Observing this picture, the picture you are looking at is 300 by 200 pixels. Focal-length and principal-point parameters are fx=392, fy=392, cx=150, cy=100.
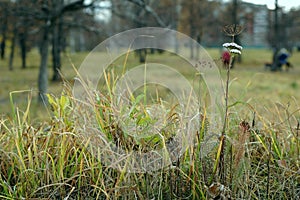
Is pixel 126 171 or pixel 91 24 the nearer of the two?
pixel 126 171

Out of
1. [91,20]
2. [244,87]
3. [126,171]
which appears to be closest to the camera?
[126,171]

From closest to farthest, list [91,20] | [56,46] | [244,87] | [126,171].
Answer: [126,171] → [244,87] → [91,20] → [56,46]

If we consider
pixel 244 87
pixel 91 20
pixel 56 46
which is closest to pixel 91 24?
pixel 91 20

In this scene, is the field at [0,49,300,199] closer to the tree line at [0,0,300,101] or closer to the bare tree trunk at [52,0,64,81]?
the tree line at [0,0,300,101]

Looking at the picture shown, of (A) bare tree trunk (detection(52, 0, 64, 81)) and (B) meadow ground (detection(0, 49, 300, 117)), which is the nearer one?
(B) meadow ground (detection(0, 49, 300, 117))

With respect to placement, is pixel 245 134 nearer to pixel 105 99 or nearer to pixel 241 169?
pixel 241 169

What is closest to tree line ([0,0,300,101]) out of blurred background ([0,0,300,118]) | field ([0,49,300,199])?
blurred background ([0,0,300,118])

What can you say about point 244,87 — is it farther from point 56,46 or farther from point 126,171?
point 56,46

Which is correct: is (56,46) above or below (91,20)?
below

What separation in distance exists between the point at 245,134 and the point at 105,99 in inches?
31.8

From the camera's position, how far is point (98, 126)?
2168 mm

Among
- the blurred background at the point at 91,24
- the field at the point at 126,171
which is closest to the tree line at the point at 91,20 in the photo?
the blurred background at the point at 91,24

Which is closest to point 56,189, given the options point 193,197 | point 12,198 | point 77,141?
point 12,198

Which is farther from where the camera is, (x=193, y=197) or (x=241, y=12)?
(x=241, y=12)
